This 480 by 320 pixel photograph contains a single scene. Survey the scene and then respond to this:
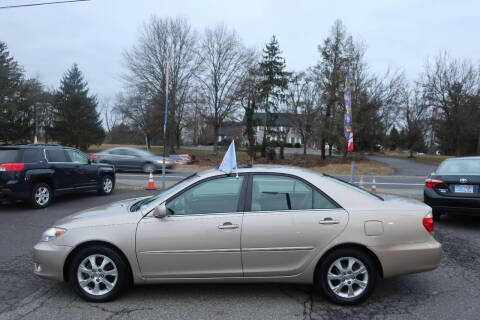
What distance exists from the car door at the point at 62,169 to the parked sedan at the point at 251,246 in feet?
20.1

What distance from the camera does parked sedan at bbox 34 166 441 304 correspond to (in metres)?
3.58

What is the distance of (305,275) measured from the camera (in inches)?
143

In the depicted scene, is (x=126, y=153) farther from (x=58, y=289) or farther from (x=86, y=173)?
(x=58, y=289)

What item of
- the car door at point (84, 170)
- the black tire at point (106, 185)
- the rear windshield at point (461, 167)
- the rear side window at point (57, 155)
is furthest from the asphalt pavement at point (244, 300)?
the black tire at point (106, 185)

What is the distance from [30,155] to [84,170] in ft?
5.99

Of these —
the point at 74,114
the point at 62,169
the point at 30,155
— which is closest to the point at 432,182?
the point at 62,169

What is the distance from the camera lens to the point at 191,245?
141 inches

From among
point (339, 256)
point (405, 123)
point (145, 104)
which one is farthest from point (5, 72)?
point (405, 123)

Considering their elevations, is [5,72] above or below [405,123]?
above

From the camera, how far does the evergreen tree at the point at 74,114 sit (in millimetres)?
46250

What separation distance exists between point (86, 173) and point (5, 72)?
3646cm

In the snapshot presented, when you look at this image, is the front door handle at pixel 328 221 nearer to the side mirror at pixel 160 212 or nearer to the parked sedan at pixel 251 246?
the parked sedan at pixel 251 246

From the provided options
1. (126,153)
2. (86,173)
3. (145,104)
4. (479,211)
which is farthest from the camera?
(145,104)

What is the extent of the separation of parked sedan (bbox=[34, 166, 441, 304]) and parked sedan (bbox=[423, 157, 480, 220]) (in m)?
3.78
